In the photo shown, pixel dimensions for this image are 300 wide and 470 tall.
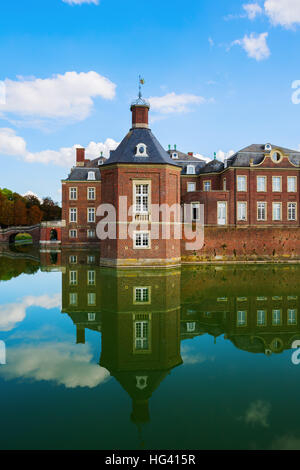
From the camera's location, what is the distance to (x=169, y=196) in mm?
23719

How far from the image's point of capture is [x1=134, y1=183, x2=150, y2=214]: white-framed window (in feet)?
76.3

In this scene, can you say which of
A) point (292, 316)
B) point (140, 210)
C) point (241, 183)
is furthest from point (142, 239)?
point (241, 183)

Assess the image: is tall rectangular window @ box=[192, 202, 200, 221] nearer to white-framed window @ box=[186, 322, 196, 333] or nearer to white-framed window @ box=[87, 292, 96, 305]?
white-framed window @ box=[87, 292, 96, 305]

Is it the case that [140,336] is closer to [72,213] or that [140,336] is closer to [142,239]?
[142,239]

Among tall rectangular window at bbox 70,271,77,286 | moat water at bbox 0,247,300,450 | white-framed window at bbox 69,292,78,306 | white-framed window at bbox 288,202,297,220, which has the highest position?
white-framed window at bbox 288,202,297,220

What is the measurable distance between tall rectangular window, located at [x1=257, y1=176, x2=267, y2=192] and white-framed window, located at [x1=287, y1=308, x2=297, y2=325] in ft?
69.4

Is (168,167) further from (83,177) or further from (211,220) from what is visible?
(83,177)

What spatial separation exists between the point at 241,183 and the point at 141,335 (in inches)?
980

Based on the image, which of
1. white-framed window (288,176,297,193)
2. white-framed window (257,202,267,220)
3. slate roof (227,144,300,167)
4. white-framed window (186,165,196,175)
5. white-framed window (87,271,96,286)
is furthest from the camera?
white-framed window (186,165,196,175)

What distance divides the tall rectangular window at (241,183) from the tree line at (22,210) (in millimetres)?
48724

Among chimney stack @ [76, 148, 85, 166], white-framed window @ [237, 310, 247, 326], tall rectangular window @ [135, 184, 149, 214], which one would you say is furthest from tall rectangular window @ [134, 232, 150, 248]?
chimney stack @ [76, 148, 85, 166]

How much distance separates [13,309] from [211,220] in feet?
69.1

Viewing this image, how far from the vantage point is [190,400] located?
6.03 meters
